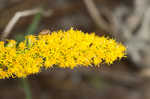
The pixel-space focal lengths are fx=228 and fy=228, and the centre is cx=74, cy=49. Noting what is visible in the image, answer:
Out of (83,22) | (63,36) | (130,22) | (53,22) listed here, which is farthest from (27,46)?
(130,22)

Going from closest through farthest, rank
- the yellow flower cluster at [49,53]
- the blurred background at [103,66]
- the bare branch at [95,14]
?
the yellow flower cluster at [49,53] → the bare branch at [95,14] → the blurred background at [103,66]

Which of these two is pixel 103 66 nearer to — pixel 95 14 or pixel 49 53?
pixel 95 14

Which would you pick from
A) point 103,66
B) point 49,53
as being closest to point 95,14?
point 103,66

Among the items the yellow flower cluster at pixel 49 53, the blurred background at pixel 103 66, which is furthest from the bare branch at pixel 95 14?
the yellow flower cluster at pixel 49 53

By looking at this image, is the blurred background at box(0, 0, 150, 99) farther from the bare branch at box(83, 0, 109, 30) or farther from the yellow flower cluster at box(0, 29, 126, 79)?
the yellow flower cluster at box(0, 29, 126, 79)

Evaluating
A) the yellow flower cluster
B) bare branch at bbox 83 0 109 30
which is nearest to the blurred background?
bare branch at bbox 83 0 109 30

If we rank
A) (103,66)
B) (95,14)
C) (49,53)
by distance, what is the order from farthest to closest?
(103,66), (95,14), (49,53)

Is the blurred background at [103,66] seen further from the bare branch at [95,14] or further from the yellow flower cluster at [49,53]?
the yellow flower cluster at [49,53]
